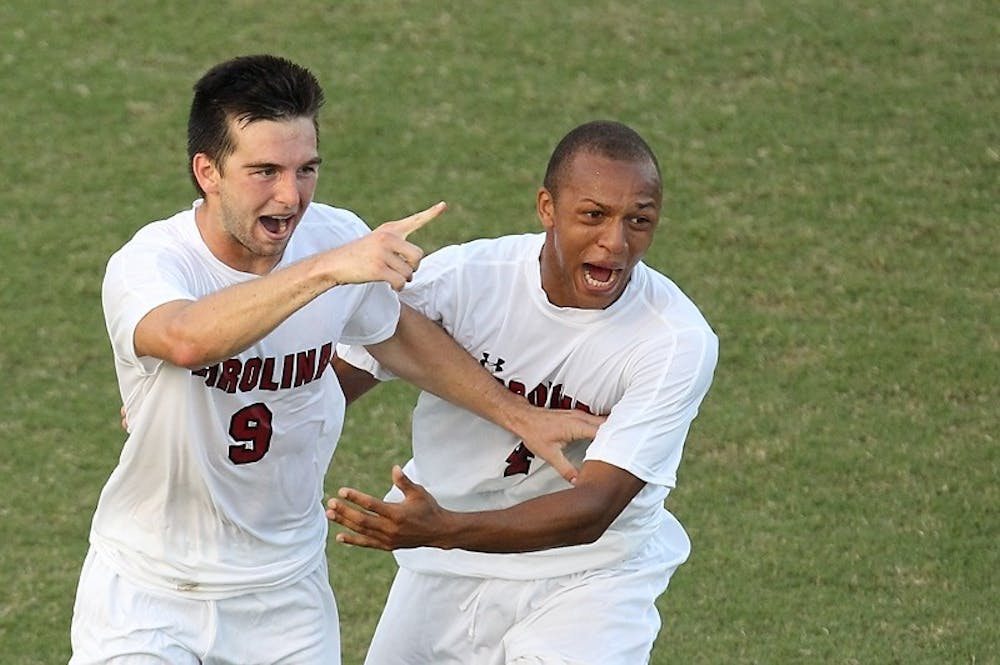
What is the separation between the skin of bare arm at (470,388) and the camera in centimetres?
617

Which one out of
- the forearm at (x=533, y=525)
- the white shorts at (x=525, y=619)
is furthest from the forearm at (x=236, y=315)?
the white shorts at (x=525, y=619)

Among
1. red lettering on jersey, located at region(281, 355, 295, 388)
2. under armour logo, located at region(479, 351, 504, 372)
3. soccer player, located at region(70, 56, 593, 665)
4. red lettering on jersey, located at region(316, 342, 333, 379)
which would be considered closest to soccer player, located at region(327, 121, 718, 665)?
under armour logo, located at region(479, 351, 504, 372)

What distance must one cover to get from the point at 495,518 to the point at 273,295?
109cm

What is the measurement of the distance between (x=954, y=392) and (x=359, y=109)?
14.9 feet

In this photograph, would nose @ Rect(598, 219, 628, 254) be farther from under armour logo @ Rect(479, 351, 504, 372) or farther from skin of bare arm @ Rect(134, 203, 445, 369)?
skin of bare arm @ Rect(134, 203, 445, 369)

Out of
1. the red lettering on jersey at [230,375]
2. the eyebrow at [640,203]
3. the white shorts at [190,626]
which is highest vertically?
the eyebrow at [640,203]

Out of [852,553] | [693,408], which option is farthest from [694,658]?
[693,408]

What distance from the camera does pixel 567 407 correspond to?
6398 mm

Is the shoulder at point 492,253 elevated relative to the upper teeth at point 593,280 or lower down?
lower down

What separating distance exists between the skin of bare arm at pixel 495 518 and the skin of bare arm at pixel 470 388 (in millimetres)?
144

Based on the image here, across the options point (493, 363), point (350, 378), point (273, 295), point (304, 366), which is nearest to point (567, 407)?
point (493, 363)

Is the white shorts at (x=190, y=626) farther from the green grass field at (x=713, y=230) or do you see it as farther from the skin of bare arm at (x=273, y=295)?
the green grass field at (x=713, y=230)

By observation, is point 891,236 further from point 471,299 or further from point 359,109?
point 471,299

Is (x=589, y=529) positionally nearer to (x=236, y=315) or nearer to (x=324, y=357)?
(x=324, y=357)
